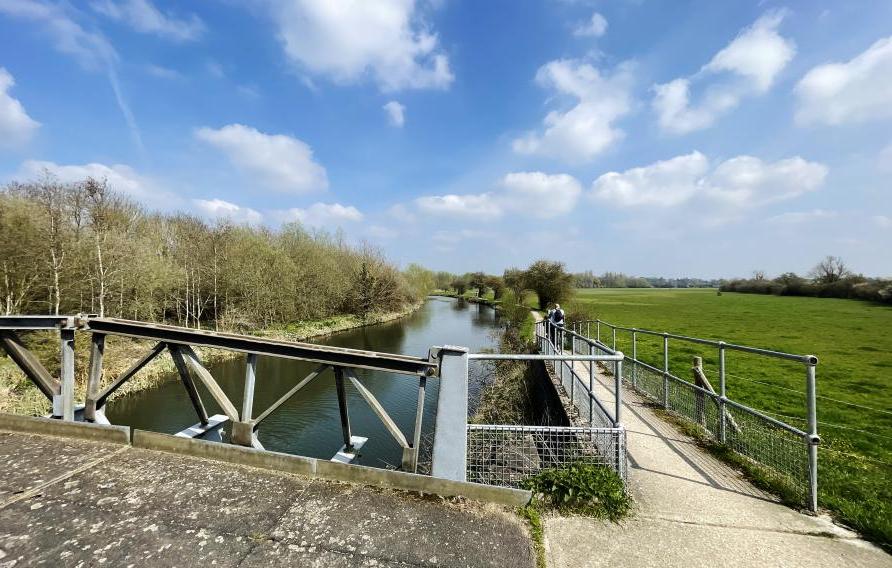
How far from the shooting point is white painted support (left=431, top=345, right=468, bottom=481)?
3301mm

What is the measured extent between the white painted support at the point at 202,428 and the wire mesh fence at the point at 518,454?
282 centimetres

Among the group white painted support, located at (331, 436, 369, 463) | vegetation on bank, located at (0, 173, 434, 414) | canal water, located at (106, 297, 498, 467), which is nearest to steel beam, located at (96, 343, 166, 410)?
white painted support, located at (331, 436, 369, 463)

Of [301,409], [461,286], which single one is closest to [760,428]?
[301,409]

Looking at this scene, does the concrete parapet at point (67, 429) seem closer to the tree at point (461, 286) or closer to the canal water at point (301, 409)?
the canal water at point (301, 409)

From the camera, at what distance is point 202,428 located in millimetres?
4352

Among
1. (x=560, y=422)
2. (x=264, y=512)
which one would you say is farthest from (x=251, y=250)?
(x=264, y=512)

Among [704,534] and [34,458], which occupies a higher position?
[34,458]

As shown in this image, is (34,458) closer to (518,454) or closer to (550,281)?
(518,454)

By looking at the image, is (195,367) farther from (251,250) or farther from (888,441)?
(251,250)

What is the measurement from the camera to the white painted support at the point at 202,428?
408 centimetres

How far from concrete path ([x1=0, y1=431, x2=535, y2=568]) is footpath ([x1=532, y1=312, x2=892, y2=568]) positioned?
0.52 meters

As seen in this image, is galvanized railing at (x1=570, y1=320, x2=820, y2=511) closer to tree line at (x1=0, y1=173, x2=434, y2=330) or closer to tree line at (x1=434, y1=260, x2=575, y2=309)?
tree line at (x1=0, y1=173, x2=434, y2=330)

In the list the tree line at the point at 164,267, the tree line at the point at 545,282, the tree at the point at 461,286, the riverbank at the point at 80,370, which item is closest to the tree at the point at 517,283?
the tree line at the point at 545,282

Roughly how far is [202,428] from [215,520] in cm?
203
